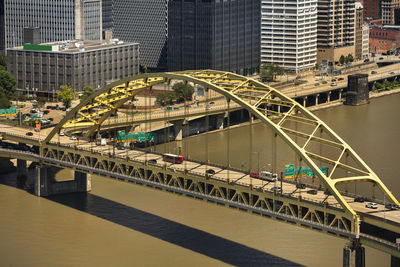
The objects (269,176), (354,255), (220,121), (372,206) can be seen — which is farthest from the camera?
(220,121)

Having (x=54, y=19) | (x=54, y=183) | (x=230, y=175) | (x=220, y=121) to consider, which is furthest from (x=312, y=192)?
(x=54, y=19)

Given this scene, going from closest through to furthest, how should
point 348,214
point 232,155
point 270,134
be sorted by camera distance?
point 348,214 < point 232,155 < point 270,134

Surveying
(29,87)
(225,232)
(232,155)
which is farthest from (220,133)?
(225,232)

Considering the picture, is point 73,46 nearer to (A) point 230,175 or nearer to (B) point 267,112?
(B) point 267,112

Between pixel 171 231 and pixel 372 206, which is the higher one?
pixel 372 206

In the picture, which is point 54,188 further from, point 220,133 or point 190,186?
point 220,133

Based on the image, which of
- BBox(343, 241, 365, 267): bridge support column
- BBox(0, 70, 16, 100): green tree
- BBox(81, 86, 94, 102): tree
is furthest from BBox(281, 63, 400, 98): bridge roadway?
BBox(343, 241, 365, 267): bridge support column
